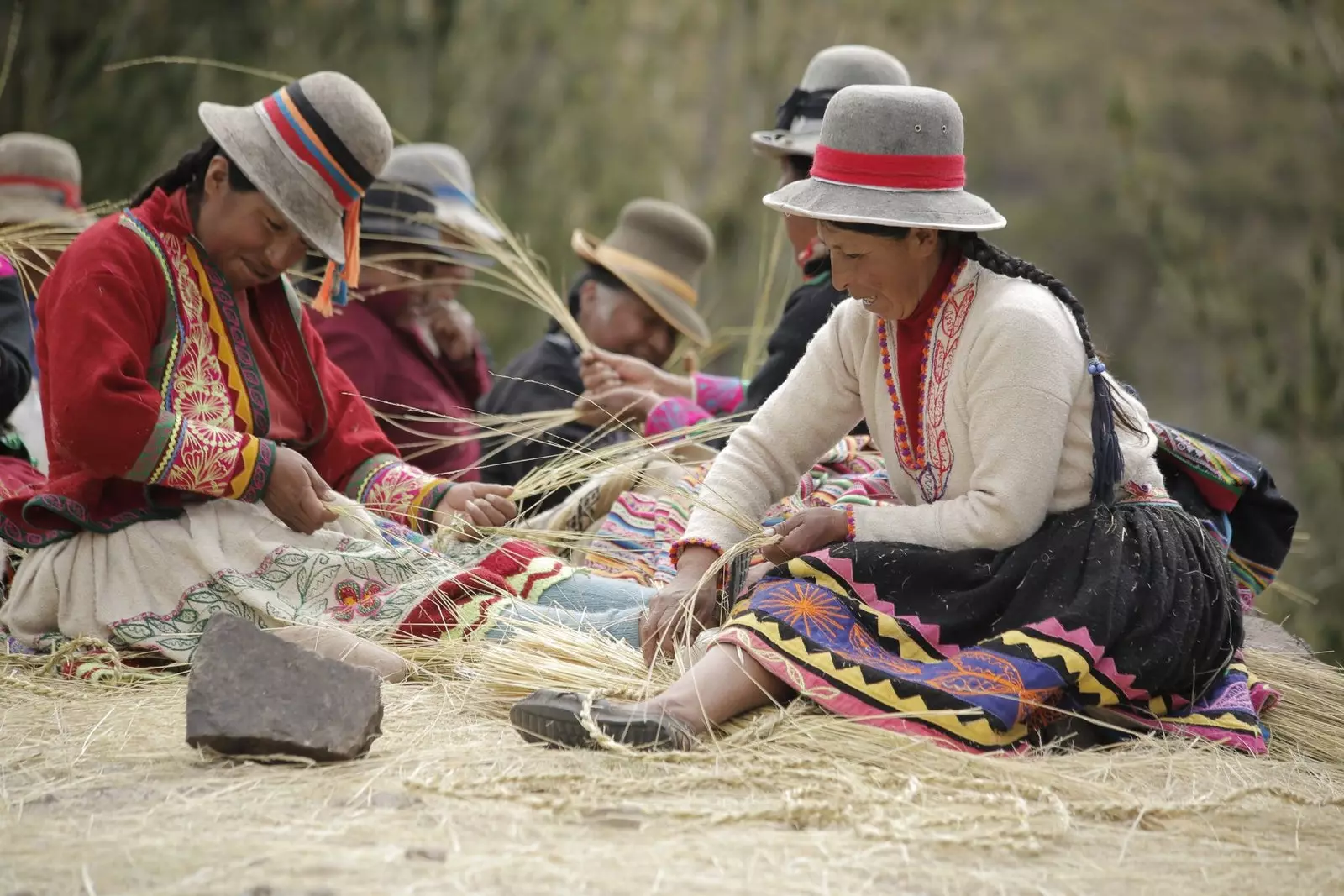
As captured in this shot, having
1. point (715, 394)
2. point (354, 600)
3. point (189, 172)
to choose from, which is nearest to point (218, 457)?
point (354, 600)

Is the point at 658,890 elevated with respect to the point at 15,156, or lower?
lower

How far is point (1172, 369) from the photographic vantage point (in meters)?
18.1

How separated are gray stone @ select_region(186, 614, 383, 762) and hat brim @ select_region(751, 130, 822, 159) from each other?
2121 millimetres

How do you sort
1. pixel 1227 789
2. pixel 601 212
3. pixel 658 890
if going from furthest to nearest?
pixel 601 212, pixel 1227 789, pixel 658 890

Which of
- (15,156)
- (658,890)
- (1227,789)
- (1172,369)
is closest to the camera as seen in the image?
(658,890)

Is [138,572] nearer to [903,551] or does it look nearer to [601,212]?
[903,551]

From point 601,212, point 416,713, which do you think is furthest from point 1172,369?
point 416,713

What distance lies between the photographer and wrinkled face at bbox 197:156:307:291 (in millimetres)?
3291

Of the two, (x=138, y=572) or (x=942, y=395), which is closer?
(x=942, y=395)

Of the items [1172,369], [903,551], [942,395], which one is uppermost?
[942,395]

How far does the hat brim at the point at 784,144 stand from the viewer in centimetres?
406

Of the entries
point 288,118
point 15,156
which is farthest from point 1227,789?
point 15,156

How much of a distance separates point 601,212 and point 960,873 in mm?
8921

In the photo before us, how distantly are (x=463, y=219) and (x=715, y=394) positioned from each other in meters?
1.15
